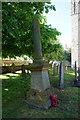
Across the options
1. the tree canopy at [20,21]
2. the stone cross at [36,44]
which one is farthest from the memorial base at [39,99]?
the tree canopy at [20,21]

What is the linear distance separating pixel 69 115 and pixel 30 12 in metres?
5.15

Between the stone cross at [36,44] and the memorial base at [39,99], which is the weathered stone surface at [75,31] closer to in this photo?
the stone cross at [36,44]

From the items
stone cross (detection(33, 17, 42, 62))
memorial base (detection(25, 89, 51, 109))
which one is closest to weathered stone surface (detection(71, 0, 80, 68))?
stone cross (detection(33, 17, 42, 62))

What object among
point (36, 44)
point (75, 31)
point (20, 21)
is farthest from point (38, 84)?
point (75, 31)

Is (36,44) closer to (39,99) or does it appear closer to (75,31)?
(39,99)

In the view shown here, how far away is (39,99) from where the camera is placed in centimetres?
312

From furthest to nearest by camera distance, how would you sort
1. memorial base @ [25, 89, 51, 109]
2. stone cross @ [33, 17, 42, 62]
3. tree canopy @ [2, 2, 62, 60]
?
tree canopy @ [2, 2, 62, 60]
stone cross @ [33, 17, 42, 62]
memorial base @ [25, 89, 51, 109]

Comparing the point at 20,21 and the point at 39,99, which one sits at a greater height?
the point at 20,21

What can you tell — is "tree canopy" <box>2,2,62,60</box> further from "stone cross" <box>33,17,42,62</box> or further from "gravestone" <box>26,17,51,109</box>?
"gravestone" <box>26,17,51,109</box>

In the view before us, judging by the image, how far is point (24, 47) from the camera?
6234 millimetres

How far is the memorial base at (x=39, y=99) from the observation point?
9.93 feet

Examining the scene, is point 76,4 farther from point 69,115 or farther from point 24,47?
point 69,115

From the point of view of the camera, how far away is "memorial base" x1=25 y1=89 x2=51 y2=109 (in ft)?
9.93

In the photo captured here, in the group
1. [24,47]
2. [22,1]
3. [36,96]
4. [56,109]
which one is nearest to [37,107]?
[36,96]
